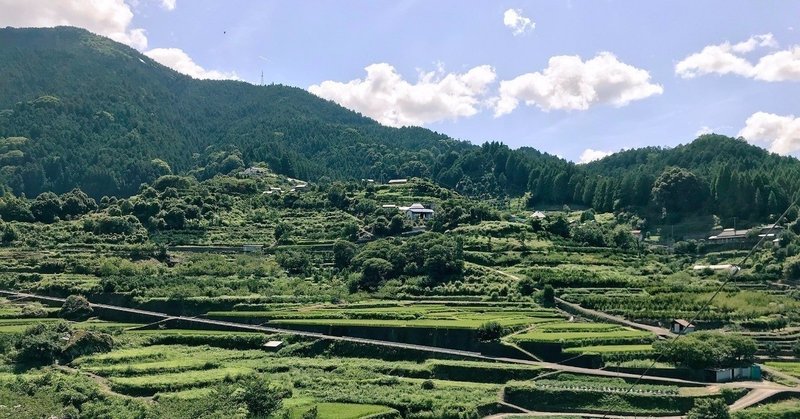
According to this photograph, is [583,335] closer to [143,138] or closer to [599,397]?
[599,397]

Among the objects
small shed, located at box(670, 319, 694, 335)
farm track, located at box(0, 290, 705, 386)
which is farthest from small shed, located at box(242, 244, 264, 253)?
small shed, located at box(670, 319, 694, 335)

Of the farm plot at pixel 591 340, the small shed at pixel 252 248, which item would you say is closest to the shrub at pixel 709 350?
the farm plot at pixel 591 340

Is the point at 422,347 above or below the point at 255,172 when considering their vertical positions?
below

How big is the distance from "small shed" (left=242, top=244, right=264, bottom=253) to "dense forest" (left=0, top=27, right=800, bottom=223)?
47.9m

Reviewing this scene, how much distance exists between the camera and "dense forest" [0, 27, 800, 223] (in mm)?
92062

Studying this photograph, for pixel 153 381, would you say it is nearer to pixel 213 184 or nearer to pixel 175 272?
pixel 175 272

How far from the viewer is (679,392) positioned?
36.0 m

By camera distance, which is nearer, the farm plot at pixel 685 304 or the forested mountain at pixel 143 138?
the farm plot at pixel 685 304

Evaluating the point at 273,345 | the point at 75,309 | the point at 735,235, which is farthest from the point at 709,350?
the point at 75,309

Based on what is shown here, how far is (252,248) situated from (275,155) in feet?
195

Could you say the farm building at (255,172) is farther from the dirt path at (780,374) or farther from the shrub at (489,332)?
the dirt path at (780,374)

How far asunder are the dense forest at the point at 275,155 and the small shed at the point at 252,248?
47.9 m

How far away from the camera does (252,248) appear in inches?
3017

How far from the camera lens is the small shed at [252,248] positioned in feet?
250
